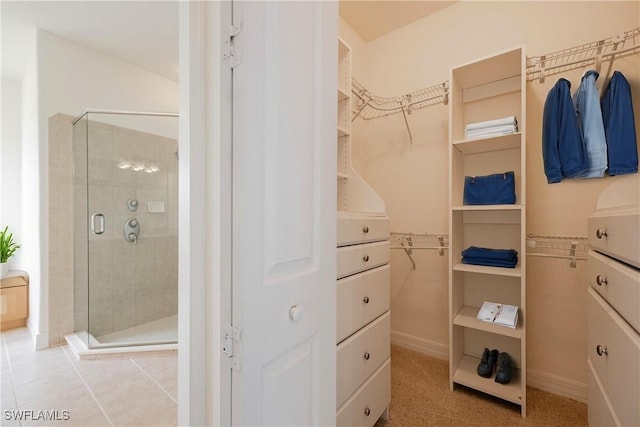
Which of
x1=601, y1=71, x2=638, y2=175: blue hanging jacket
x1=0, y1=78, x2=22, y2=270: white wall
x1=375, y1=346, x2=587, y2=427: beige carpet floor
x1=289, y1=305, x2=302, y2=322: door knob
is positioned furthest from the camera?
x1=0, y1=78, x2=22, y2=270: white wall

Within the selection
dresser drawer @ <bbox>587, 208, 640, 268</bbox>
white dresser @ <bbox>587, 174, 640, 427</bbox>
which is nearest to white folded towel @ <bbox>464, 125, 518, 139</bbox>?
white dresser @ <bbox>587, 174, 640, 427</bbox>

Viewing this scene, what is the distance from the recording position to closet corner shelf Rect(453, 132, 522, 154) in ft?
5.90

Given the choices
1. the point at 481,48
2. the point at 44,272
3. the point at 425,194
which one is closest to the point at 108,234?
the point at 44,272

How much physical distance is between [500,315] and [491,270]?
10.6 inches

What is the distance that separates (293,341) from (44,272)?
110 inches

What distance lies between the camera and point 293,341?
0.80m

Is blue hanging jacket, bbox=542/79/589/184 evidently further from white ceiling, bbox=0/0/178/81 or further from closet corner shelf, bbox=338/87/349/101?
white ceiling, bbox=0/0/178/81

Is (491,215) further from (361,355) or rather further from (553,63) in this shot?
(361,355)

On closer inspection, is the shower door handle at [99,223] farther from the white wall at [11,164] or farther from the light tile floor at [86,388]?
the white wall at [11,164]

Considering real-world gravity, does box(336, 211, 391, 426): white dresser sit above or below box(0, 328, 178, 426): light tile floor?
above

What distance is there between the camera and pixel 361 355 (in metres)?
1.33

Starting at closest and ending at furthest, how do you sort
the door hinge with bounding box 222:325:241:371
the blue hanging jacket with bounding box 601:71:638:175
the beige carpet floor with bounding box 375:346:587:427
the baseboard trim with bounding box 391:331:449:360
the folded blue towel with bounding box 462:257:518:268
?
the door hinge with bounding box 222:325:241:371 < the blue hanging jacket with bounding box 601:71:638:175 < the beige carpet floor with bounding box 375:346:587:427 < the folded blue towel with bounding box 462:257:518:268 < the baseboard trim with bounding box 391:331:449:360

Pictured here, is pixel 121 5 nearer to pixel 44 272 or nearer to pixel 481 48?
pixel 44 272

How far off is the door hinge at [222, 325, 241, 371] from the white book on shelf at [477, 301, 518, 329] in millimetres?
1646
